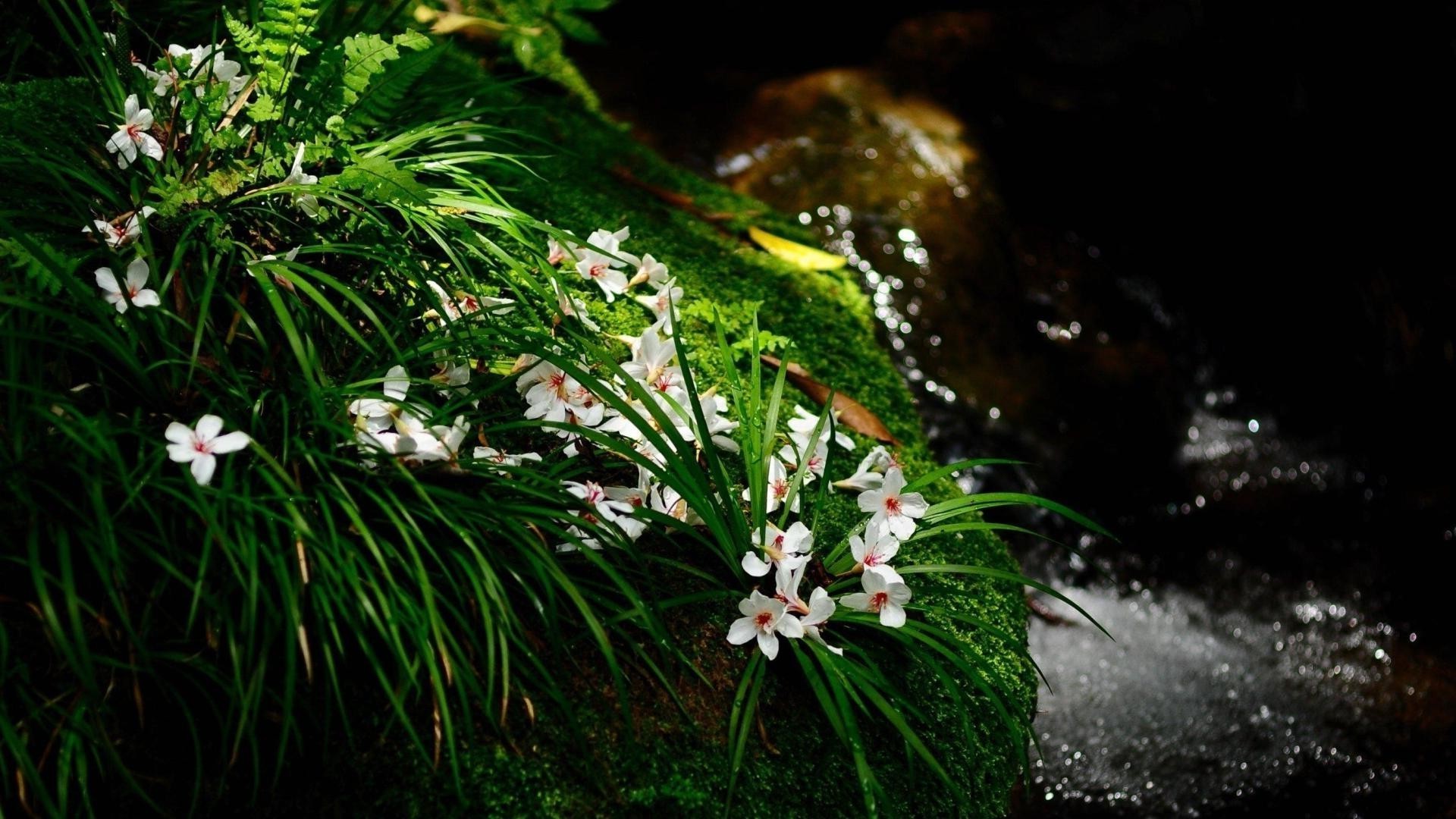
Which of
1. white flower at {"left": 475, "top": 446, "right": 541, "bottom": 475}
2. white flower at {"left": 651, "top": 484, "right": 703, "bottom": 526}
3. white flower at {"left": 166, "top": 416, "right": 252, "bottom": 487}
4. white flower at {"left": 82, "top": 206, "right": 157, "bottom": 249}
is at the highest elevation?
white flower at {"left": 82, "top": 206, "right": 157, "bottom": 249}

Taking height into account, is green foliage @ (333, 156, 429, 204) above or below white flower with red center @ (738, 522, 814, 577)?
above

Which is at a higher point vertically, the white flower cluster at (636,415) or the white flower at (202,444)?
the white flower at (202,444)

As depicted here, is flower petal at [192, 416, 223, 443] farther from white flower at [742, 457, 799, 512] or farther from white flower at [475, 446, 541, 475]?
white flower at [742, 457, 799, 512]

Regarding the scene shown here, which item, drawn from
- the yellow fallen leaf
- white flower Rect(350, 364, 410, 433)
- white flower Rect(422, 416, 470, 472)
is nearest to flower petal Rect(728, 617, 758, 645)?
white flower Rect(422, 416, 470, 472)

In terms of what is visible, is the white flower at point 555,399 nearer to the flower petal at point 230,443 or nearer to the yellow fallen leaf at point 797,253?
the flower petal at point 230,443

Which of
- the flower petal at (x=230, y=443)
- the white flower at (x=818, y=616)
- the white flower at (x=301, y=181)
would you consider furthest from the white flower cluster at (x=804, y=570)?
the white flower at (x=301, y=181)

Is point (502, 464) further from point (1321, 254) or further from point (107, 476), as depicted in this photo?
point (1321, 254)

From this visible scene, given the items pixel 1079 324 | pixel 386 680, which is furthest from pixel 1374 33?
pixel 386 680
